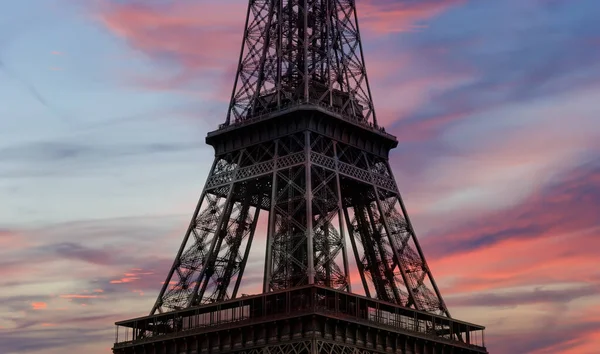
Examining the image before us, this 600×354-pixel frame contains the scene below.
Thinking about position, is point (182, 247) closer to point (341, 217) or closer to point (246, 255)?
point (246, 255)

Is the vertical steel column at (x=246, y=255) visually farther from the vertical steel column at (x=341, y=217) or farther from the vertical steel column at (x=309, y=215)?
the vertical steel column at (x=309, y=215)

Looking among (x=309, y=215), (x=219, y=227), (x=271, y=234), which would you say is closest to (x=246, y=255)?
(x=219, y=227)

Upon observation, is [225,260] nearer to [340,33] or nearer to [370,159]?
[370,159]

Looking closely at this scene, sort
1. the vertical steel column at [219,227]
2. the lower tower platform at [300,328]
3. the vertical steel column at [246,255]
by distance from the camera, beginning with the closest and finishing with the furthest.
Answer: the lower tower platform at [300,328] → the vertical steel column at [219,227] → the vertical steel column at [246,255]

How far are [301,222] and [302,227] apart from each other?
4633 mm

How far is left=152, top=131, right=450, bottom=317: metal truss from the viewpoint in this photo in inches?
4210

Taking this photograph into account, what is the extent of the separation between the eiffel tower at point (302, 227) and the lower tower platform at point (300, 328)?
116 millimetres

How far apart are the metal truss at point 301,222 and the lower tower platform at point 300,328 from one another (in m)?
2.41

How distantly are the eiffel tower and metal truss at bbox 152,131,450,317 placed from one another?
4.6 inches

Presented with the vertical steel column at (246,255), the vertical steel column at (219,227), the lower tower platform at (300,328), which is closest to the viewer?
the lower tower platform at (300,328)

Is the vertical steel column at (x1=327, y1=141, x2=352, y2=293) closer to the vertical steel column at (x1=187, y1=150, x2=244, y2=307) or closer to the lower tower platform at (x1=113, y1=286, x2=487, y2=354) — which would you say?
the lower tower platform at (x1=113, y1=286, x2=487, y2=354)

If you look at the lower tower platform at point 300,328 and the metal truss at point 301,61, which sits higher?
the metal truss at point 301,61

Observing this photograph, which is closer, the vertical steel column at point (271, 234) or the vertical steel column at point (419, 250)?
the vertical steel column at point (271, 234)

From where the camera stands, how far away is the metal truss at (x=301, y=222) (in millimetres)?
106938
